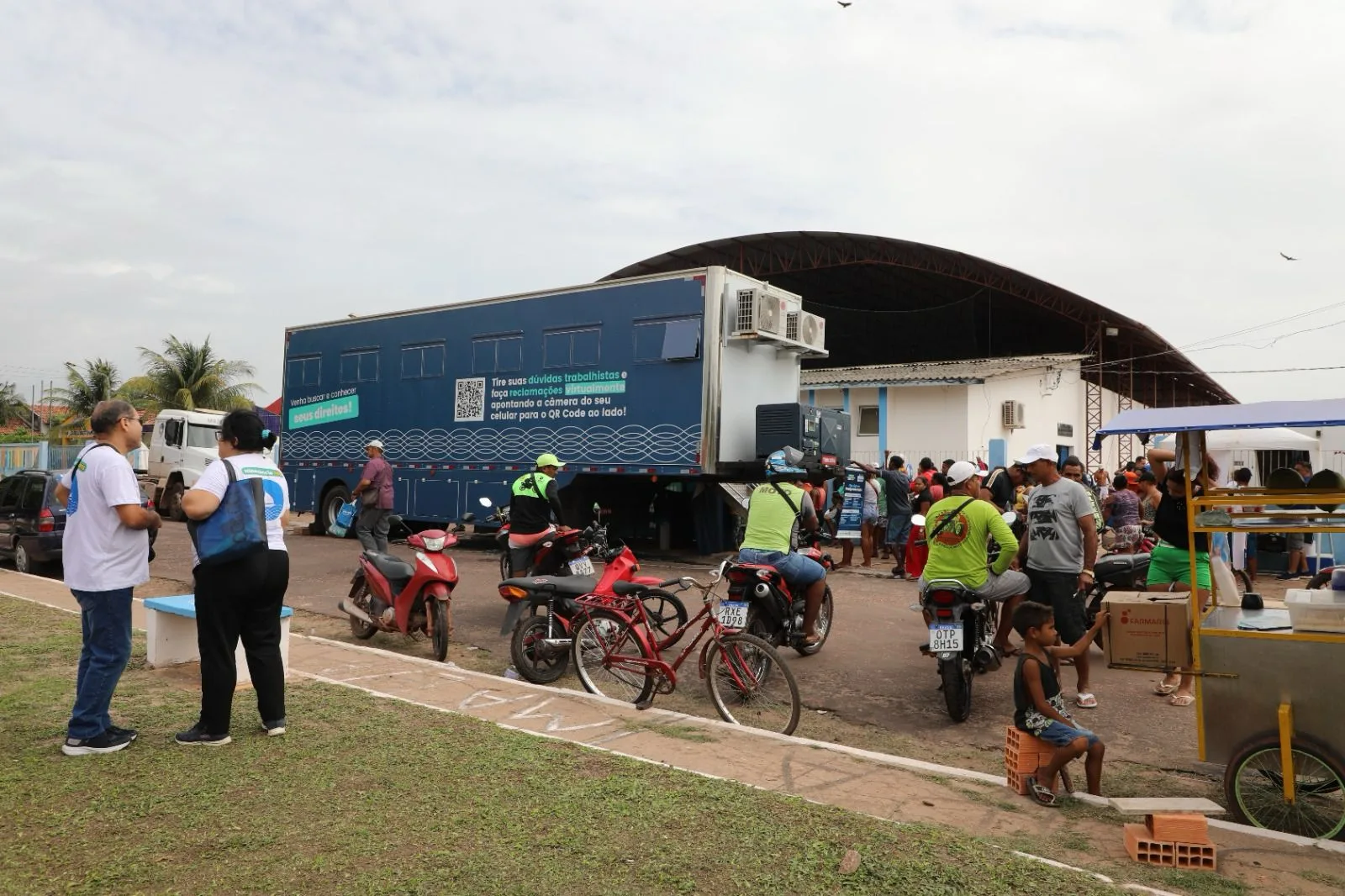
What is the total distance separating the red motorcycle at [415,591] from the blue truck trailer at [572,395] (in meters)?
5.46

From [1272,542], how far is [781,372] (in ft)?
23.0

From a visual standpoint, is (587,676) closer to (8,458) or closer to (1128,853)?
(1128,853)

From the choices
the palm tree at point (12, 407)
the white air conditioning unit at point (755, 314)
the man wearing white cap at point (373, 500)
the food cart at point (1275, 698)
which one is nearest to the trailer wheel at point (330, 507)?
the man wearing white cap at point (373, 500)

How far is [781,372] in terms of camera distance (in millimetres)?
13875

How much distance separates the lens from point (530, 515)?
326 inches

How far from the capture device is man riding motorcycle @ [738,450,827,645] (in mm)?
6457

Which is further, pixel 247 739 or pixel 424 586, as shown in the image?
pixel 424 586

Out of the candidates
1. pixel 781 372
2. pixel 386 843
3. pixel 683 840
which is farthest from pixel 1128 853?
pixel 781 372

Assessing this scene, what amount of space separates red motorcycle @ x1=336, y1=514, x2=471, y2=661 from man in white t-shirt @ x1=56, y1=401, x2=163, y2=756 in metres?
2.91

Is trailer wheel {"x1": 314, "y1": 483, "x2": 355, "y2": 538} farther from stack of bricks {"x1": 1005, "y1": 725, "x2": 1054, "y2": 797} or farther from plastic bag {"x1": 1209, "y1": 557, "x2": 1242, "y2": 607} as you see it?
plastic bag {"x1": 1209, "y1": 557, "x2": 1242, "y2": 607}

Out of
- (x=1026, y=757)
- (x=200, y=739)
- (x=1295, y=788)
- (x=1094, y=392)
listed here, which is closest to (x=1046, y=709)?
(x=1026, y=757)

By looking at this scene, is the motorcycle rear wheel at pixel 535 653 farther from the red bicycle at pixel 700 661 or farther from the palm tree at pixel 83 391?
the palm tree at pixel 83 391

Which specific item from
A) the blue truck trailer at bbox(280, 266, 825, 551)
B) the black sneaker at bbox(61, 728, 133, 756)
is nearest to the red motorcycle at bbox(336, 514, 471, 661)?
the black sneaker at bbox(61, 728, 133, 756)

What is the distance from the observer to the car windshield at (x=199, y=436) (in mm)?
21109
